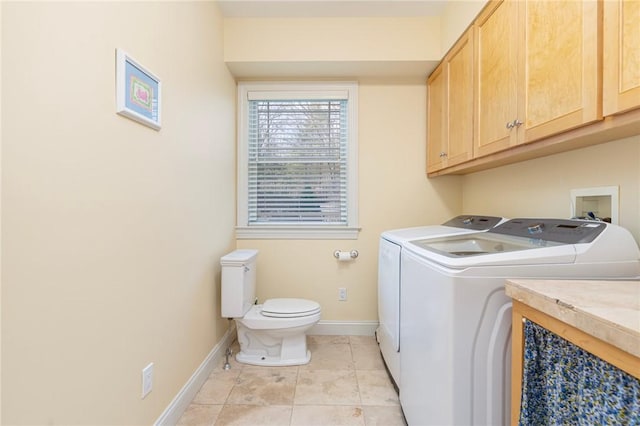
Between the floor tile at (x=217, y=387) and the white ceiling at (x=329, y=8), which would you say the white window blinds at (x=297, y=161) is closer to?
the white ceiling at (x=329, y=8)

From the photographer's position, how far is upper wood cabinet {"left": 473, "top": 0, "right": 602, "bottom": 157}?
980 millimetres

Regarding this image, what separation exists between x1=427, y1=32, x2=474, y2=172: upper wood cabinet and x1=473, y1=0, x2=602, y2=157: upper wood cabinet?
96mm

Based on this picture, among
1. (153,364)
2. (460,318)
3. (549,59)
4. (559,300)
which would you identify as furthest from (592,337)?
(153,364)

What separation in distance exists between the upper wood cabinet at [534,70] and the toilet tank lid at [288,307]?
1.49 meters

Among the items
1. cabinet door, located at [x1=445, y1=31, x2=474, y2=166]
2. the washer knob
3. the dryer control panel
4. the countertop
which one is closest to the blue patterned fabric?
the countertop

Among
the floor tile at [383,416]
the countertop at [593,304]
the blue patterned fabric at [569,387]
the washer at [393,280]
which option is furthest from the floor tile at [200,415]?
the countertop at [593,304]

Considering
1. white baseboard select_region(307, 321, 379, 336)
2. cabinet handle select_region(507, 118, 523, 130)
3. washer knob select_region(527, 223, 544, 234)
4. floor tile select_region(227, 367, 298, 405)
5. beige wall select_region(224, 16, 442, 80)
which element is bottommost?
floor tile select_region(227, 367, 298, 405)

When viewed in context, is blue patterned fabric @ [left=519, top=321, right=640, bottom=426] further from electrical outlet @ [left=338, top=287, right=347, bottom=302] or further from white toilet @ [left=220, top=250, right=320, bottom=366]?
electrical outlet @ [left=338, top=287, right=347, bottom=302]

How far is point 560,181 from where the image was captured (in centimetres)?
148

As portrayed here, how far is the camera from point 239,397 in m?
1.68

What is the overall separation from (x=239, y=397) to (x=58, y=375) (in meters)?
1.09

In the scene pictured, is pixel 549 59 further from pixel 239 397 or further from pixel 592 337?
pixel 239 397

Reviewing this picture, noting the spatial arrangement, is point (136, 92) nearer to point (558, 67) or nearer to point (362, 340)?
point (558, 67)

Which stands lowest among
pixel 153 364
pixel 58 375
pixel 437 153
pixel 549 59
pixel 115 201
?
pixel 153 364
